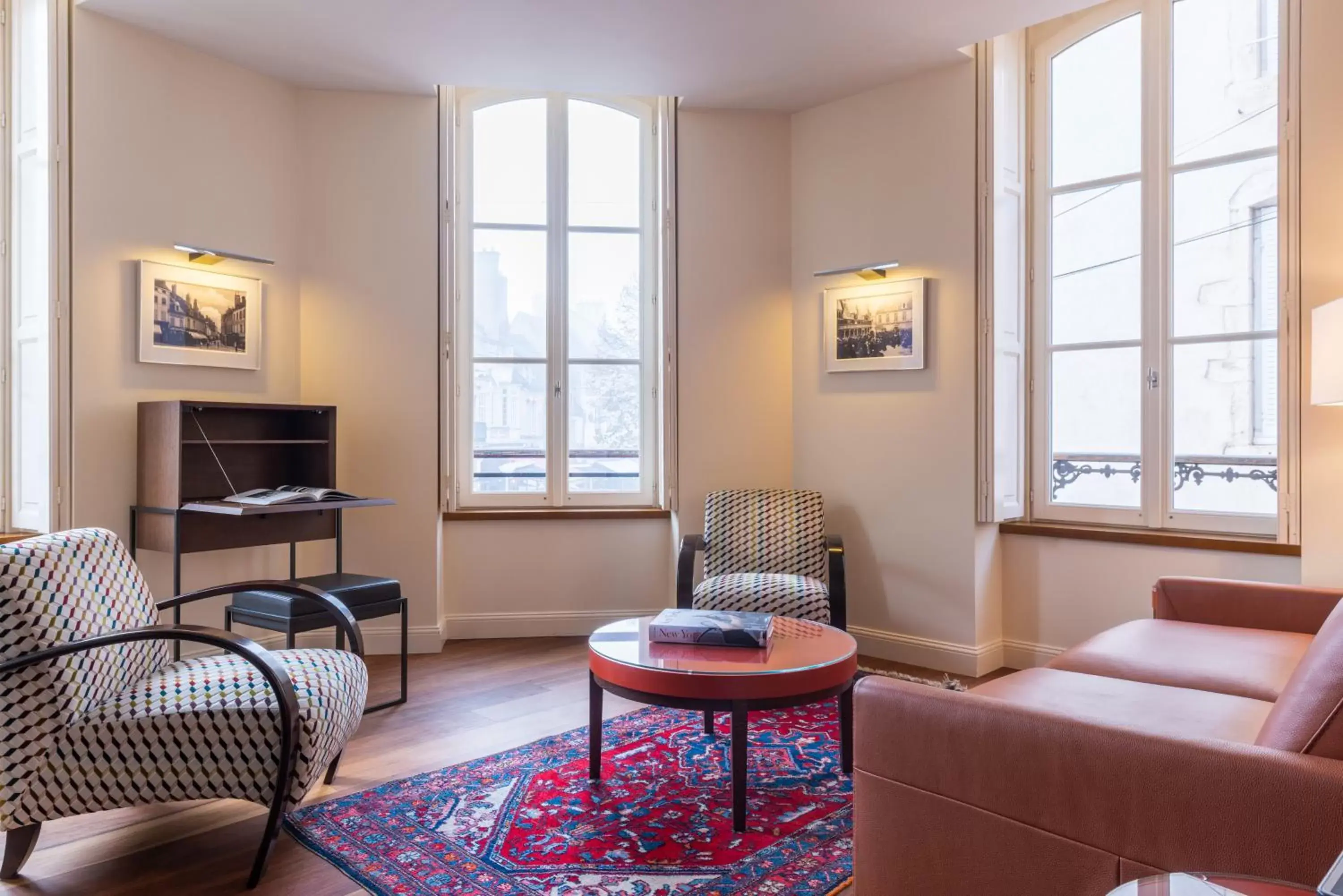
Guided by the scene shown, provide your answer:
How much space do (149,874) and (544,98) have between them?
156 inches

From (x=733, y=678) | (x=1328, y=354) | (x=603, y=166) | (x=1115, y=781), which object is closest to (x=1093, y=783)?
(x=1115, y=781)

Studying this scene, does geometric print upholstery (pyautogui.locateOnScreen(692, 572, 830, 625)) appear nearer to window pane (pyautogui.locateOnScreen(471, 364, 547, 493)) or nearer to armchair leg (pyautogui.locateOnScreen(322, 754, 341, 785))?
window pane (pyautogui.locateOnScreen(471, 364, 547, 493))

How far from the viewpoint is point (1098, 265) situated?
3.99m

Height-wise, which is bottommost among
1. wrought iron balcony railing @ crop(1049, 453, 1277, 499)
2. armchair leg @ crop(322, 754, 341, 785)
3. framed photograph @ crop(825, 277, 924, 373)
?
armchair leg @ crop(322, 754, 341, 785)

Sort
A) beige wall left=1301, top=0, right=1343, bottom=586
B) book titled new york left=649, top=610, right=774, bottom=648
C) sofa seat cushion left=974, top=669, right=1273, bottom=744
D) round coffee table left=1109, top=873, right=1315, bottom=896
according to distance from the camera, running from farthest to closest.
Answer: beige wall left=1301, top=0, right=1343, bottom=586
book titled new york left=649, top=610, right=774, bottom=648
sofa seat cushion left=974, top=669, right=1273, bottom=744
round coffee table left=1109, top=873, right=1315, bottom=896

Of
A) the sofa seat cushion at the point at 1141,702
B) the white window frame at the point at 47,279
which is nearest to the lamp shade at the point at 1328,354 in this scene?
the sofa seat cushion at the point at 1141,702

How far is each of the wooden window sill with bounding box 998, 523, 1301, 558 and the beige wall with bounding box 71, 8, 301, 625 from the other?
11.8 feet

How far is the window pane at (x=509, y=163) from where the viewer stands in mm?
4715

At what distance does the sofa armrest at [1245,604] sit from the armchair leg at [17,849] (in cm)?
342

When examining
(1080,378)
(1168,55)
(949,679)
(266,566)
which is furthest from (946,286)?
(266,566)

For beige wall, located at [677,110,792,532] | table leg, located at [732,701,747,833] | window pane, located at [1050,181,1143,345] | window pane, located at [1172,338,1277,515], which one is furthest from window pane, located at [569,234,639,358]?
table leg, located at [732,701,747,833]

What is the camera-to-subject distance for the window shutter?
3971 millimetres

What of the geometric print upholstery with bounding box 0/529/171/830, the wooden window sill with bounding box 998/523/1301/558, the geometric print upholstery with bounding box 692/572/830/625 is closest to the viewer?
the geometric print upholstery with bounding box 0/529/171/830

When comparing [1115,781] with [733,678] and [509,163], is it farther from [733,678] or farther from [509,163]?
[509,163]
